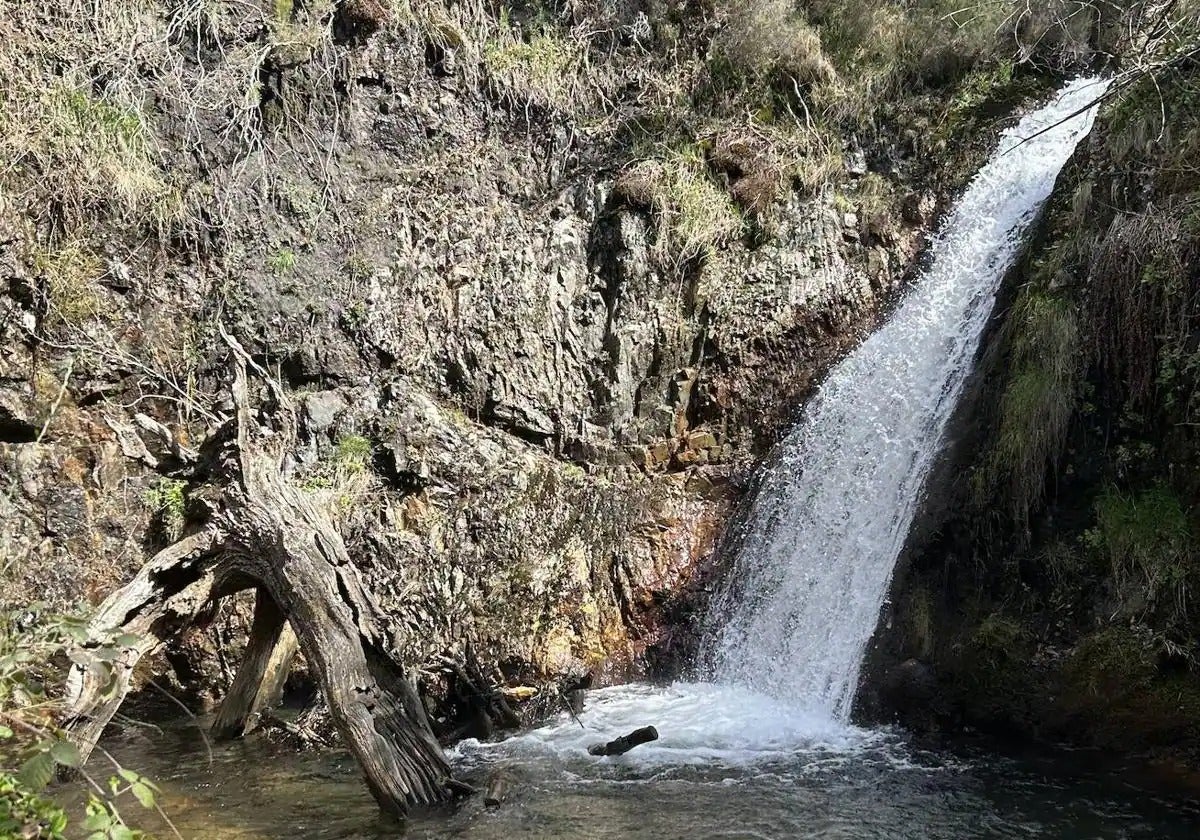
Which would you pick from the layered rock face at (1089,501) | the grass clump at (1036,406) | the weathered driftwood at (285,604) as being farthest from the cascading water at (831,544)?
the weathered driftwood at (285,604)

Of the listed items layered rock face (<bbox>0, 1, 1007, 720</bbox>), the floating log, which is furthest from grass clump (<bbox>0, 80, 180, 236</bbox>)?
the floating log

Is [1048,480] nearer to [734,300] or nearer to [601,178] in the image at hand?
[734,300]

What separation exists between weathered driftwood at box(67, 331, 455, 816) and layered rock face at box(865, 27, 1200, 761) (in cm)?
352

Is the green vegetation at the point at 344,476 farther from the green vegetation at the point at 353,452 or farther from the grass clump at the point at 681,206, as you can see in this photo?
the grass clump at the point at 681,206

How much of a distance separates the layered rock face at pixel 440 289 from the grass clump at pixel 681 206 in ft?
0.12

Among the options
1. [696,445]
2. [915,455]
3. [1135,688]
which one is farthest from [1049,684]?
[696,445]

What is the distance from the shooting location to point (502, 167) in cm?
937

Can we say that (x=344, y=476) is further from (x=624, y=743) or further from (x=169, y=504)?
(x=624, y=743)

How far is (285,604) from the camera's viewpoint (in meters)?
4.95

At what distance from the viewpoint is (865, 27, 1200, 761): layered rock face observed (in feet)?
17.4

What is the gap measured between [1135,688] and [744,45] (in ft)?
27.6

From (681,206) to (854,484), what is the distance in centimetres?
366

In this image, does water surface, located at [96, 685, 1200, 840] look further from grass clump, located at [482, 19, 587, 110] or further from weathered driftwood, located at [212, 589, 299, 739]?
grass clump, located at [482, 19, 587, 110]

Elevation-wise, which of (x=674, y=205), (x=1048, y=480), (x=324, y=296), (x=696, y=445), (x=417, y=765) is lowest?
(x=417, y=765)
